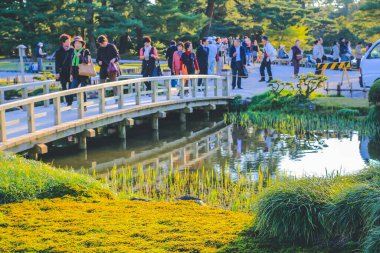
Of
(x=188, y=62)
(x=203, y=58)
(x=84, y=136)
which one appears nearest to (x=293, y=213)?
(x=84, y=136)

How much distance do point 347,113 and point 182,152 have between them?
205 inches

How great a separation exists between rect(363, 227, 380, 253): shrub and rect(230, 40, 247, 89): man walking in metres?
16.8

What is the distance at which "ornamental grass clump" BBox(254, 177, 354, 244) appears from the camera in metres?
5.79

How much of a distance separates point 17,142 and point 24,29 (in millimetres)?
25498

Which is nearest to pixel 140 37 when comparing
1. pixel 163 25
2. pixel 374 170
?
pixel 163 25

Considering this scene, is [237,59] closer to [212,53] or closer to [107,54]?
[212,53]

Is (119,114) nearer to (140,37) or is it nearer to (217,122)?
(217,122)

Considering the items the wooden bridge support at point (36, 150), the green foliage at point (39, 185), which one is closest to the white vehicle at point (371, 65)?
the wooden bridge support at point (36, 150)

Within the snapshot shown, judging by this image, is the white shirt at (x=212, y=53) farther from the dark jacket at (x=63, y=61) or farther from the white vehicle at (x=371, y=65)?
the dark jacket at (x=63, y=61)

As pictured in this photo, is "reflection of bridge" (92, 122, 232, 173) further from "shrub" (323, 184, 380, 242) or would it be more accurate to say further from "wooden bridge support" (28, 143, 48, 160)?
"shrub" (323, 184, 380, 242)

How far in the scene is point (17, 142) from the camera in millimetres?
11898

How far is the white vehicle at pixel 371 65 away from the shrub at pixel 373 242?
1465 cm

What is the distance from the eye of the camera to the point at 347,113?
697 inches

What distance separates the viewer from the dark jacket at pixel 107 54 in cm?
1533
